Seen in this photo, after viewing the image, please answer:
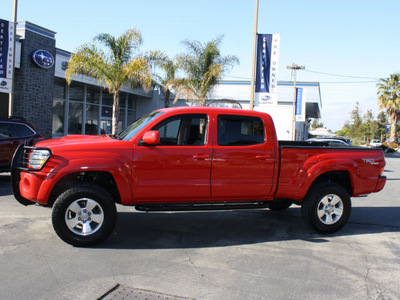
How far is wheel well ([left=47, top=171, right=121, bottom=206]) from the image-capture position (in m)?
4.95

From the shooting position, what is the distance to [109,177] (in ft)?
16.9

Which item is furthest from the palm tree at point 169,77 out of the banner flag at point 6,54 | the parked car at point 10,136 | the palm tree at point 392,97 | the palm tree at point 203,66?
the palm tree at point 392,97

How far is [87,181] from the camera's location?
17.3ft

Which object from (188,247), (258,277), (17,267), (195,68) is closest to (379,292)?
(258,277)

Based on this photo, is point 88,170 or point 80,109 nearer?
point 88,170

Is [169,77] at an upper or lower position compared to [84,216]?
upper

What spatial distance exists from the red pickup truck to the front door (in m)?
0.01

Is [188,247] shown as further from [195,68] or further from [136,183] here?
Answer: [195,68]

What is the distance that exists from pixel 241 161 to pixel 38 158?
2.75 metres

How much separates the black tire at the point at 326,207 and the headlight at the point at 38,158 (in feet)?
12.8

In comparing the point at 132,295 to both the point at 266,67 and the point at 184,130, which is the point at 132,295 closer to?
the point at 184,130

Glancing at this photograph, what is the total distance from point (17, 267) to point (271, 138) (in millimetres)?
3762

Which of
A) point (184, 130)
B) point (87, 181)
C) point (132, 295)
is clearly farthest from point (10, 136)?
point (132, 295)

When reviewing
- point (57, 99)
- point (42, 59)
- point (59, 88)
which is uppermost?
point (42, 59)
